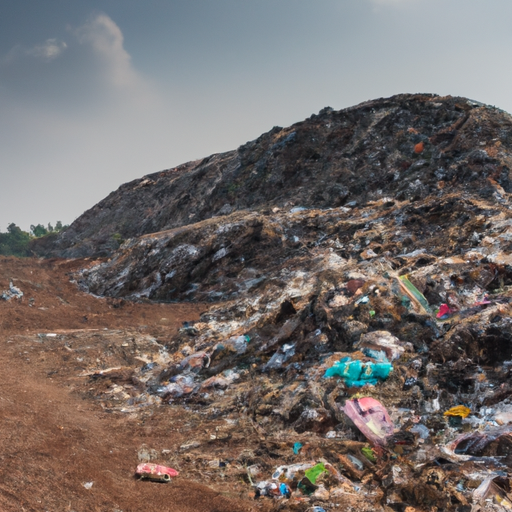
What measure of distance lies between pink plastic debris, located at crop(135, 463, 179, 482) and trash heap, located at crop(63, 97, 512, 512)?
0.84 m

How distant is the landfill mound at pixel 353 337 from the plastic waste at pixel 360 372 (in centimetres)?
2

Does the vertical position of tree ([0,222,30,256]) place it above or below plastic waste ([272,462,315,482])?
above

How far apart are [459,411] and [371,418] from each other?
3.63ft

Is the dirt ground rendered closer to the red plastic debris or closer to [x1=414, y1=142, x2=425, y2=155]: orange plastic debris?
the red plastic debris

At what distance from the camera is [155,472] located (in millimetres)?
4750

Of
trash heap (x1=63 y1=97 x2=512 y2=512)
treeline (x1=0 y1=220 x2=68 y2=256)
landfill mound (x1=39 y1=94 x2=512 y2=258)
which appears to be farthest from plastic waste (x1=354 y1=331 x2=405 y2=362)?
treeline (x1=0 y1=220 x2=68 y2=256)

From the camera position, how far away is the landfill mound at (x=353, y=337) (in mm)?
4523

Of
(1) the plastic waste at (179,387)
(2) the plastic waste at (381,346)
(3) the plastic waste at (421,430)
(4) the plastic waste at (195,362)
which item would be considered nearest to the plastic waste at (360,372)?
(2) the plastic waste at (381,346)

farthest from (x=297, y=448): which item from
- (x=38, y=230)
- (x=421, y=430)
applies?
(x=38, y=230)

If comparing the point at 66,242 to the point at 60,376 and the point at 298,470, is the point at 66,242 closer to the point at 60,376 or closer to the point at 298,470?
the point at 60,376

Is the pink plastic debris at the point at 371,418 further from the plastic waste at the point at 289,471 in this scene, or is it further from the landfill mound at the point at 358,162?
the landfill mound at the point at 358,162

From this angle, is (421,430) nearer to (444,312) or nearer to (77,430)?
(444,312)

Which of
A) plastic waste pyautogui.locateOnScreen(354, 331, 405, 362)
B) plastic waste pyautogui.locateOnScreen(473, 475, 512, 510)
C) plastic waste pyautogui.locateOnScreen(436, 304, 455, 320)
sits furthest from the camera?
plastic waste pyautogui.locateOnScreen(436, 304, 455, 320)

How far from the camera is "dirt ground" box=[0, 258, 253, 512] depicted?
4.06 metres
